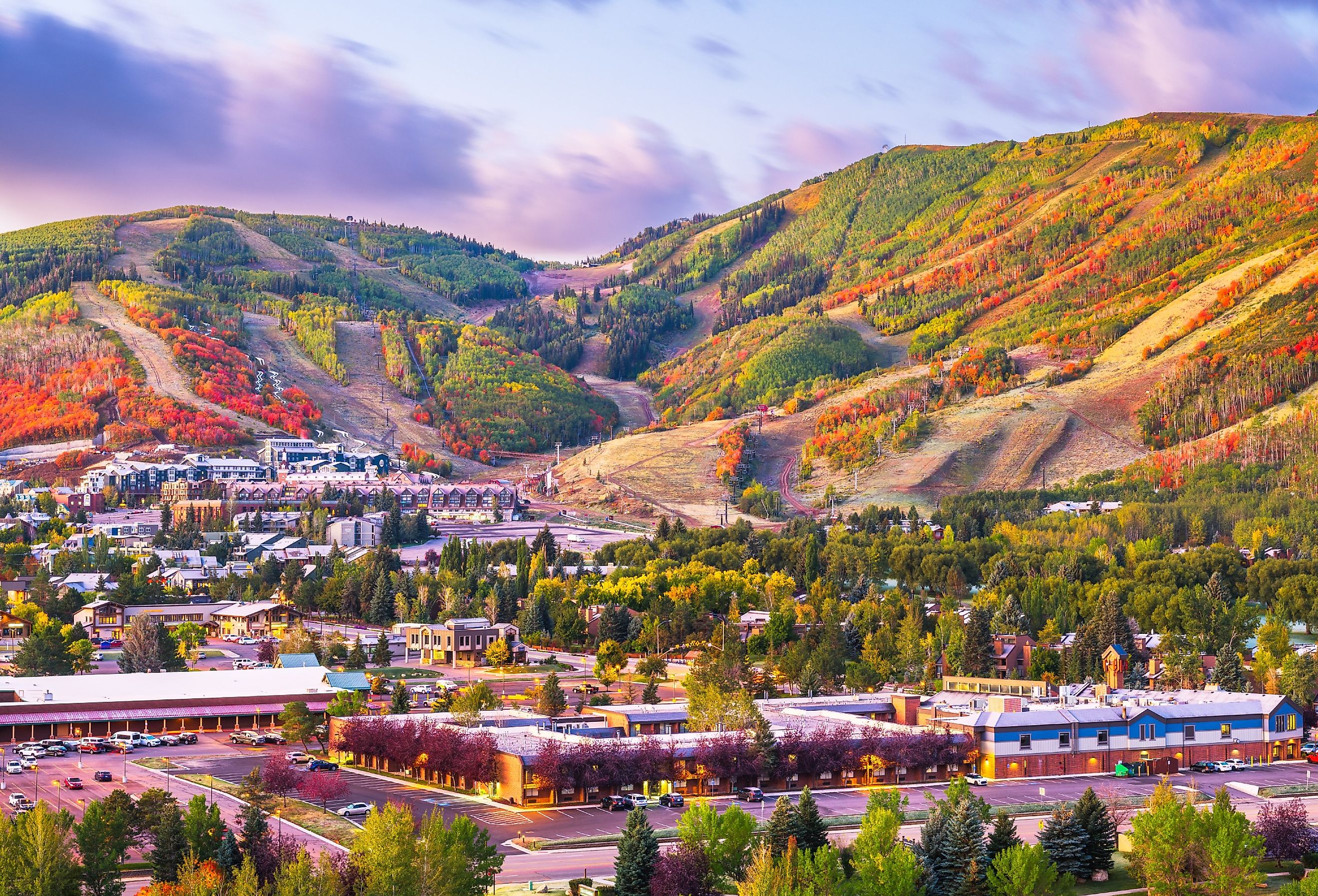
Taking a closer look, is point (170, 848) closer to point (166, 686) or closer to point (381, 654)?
point (166, 686)

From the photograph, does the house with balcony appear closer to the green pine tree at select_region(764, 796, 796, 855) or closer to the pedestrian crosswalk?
the pedestrian crosswalk

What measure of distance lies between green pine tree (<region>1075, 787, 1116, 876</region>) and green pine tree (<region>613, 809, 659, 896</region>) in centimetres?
1252

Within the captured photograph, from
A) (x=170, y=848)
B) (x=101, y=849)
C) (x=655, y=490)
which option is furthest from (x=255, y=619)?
(x=655, y=490)

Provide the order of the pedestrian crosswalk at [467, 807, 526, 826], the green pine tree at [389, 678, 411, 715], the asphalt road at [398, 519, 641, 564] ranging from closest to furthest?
the pedestrian crosswalk at [467, 807, 526, 826]
the green pine tree at [389, 678, 411, 715]
the asphalt road at [398, 519, 641, 564]

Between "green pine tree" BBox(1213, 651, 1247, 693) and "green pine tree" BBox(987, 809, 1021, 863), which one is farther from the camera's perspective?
"green pine tree" BBox(1213, 651, 1247, 693)

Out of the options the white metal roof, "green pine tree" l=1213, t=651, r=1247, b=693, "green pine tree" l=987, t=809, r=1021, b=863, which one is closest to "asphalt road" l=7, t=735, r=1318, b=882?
"green pine tree" l=987, t=809, r=1021, b=863

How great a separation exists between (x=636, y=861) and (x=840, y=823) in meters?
11.9

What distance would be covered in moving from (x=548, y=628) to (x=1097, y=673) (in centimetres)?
3391

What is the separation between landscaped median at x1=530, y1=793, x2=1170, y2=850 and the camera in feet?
170

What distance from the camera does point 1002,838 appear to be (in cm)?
4725

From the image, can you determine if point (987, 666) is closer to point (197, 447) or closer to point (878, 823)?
point (878, 823)

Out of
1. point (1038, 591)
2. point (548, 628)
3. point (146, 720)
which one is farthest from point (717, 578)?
point (146, 720)

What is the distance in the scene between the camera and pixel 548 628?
351 ft

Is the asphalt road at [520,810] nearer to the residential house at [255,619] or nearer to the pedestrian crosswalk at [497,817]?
the pedestrian crosswalk at [497,817]
